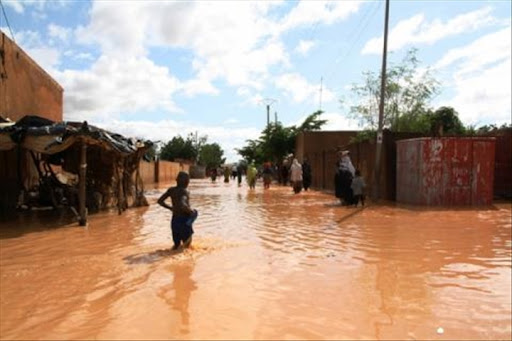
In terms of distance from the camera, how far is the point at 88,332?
16.8 ft

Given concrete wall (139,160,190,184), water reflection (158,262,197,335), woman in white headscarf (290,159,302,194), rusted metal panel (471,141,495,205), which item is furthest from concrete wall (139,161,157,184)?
water reflection (158,262,197,335)

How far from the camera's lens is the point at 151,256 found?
8.84 metres

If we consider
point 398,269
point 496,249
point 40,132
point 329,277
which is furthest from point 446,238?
point 40,132

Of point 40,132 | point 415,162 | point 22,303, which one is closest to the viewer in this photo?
point 22,303

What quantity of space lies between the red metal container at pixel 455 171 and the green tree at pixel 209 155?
8578cm

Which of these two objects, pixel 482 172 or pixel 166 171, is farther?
pixel 166 171

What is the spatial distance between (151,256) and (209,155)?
10347 cm

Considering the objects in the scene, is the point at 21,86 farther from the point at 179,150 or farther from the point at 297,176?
the point at 179,150

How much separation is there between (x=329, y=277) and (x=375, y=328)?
210cm

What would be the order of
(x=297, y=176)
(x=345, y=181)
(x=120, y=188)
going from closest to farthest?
(x=120, y=188)
(x=345, y=181)
(x=297, y=176)

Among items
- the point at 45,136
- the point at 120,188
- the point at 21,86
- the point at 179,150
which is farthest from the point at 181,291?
the point at 179,150

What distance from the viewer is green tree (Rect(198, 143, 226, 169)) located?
108 m

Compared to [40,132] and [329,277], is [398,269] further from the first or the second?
[40,132]

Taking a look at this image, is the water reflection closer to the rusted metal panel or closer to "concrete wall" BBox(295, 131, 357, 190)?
the rusted metal panel
